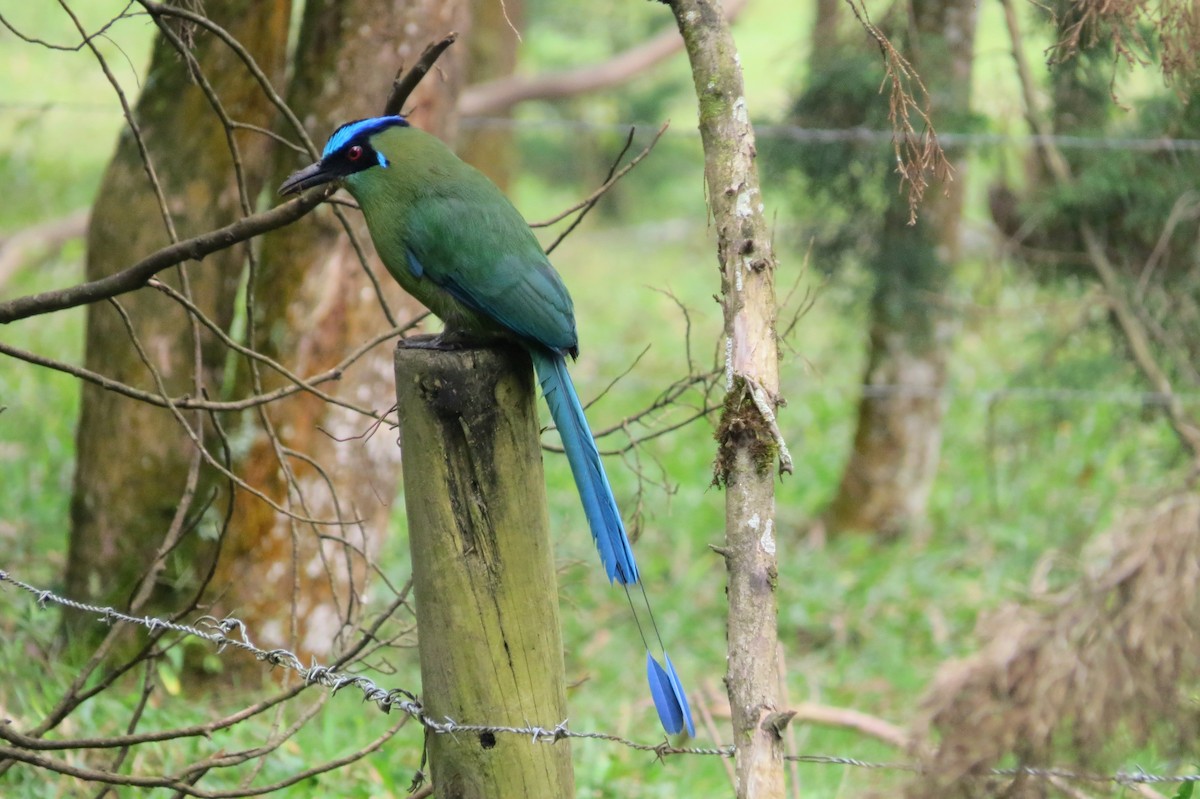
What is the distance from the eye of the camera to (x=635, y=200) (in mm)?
13742

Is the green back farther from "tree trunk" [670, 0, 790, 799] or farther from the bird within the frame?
"tree trunk" [670, 0, 790, 799]

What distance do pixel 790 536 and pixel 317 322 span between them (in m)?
3.90

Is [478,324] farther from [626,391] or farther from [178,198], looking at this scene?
[626,391]

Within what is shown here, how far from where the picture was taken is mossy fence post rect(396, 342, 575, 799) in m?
2.04

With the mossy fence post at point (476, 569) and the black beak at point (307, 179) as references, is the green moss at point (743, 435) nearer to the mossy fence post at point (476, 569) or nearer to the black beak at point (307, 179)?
the mossy fence post at point (476, 569)

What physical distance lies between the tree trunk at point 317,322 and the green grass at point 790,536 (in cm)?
37

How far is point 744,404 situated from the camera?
207 cm

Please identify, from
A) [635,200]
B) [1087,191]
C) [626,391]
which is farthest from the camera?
[635,200]

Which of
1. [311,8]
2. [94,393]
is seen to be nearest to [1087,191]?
[311,8]

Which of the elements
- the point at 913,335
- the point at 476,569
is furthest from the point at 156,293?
the point at 913,335

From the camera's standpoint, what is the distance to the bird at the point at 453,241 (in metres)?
2.34

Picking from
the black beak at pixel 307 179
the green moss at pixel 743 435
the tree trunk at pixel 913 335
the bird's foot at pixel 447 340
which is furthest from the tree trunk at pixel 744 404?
the tree trunk at pixel 913 335

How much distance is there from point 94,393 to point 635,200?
9.82m

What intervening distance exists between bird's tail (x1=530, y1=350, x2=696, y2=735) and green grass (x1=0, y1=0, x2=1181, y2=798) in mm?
681
